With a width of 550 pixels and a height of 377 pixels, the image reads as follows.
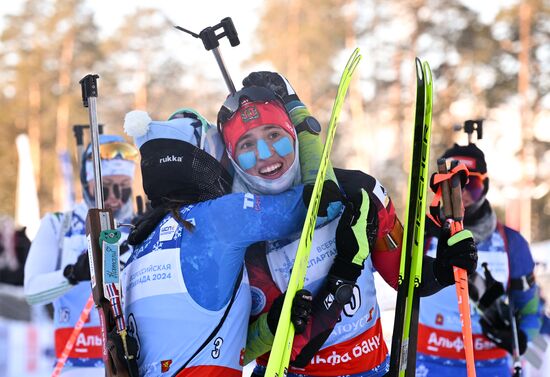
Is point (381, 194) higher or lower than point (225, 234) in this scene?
higher

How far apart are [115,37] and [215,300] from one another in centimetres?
3266

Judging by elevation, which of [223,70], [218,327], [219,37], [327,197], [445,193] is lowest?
[218,327]

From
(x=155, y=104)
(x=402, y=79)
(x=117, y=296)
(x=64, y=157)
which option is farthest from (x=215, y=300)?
(x=155, y=104)

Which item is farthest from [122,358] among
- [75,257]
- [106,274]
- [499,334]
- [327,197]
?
[499,334]

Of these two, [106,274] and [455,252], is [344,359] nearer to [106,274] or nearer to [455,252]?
[455,252]

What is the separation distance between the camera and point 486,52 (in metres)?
25.7

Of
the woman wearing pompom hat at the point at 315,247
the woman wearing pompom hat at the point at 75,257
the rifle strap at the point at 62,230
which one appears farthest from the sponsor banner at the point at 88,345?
the woman wearing pompom hat at the point at 315,247

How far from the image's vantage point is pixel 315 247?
350 centimetres

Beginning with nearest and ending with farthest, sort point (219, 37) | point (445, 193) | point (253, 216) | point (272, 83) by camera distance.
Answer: point (253, 216) < point (445, 193) < point (272, 83) < point (219, 37)

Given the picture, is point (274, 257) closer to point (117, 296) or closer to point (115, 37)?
point (117, 296)

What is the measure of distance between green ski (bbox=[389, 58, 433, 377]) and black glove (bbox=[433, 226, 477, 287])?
9 centimetres

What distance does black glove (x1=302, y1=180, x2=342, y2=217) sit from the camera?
3.27m

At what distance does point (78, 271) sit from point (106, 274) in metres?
1.86

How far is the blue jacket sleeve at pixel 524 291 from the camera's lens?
212 inches
